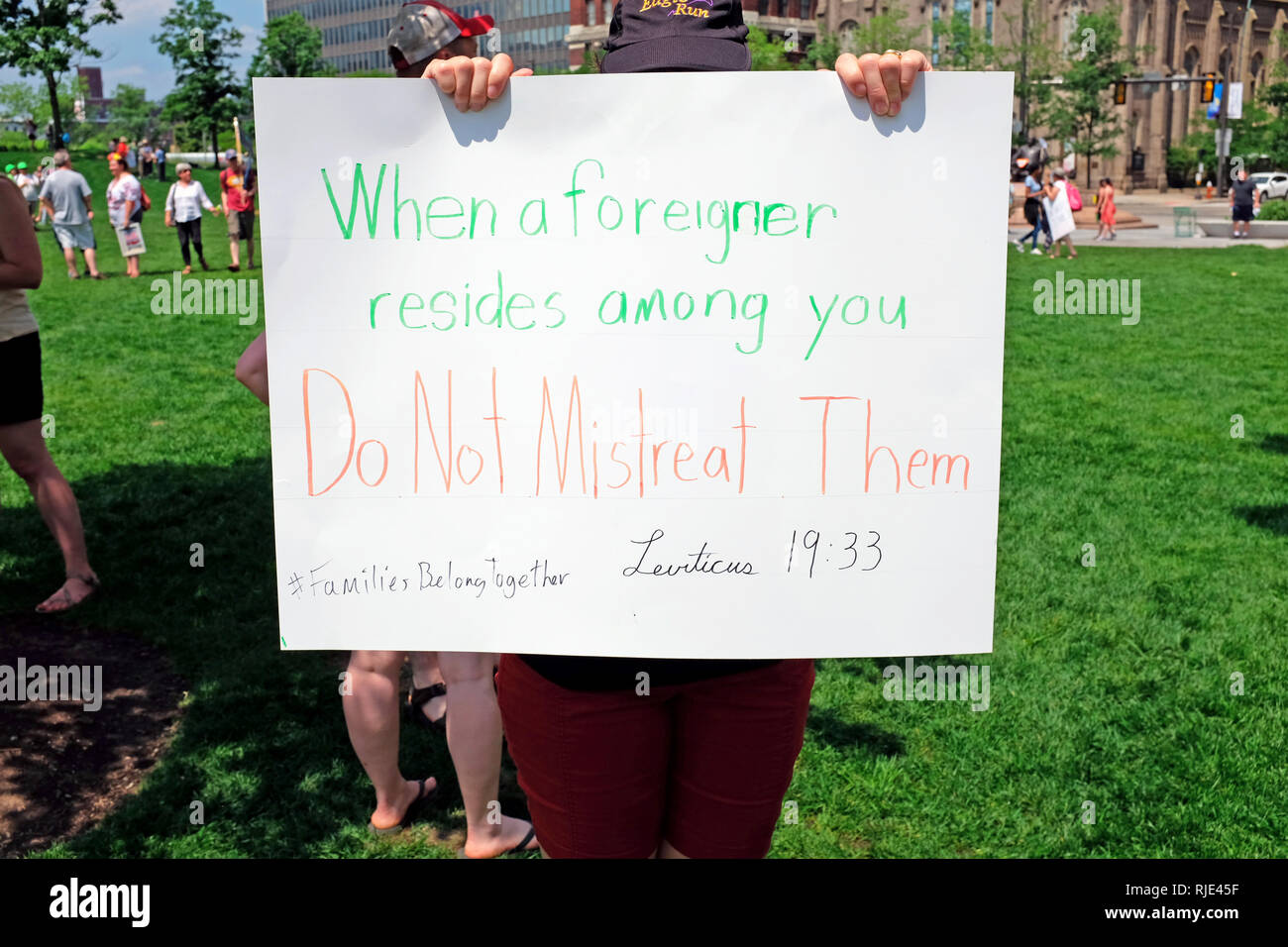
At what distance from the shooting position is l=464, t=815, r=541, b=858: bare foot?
3715mm

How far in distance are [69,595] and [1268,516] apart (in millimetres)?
6486

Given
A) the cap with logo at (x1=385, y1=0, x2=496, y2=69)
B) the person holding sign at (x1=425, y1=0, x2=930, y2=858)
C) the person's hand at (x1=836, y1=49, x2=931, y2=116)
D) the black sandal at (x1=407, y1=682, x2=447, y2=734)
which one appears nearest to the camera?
the person's hand at (x1=836, y1=49, x2=931, y2=116)

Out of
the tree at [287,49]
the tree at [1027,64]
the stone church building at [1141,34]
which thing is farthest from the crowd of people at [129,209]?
the tree at [287,49]

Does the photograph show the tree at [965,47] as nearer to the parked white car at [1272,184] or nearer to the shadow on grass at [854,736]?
the parked white car at [1272,184]

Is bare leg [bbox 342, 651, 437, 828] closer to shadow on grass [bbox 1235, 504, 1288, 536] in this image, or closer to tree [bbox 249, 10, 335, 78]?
shadow on grass [bbox 1235, 504, 1288, 536]

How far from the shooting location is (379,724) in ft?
11.7

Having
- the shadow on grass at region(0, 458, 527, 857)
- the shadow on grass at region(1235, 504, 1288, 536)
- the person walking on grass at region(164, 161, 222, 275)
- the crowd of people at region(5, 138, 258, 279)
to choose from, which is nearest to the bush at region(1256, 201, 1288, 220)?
the crowd of people at region(5, 138, 258, 279)

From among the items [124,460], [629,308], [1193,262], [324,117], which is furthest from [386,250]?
[1193,262]

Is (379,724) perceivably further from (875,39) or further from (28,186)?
(875,39)

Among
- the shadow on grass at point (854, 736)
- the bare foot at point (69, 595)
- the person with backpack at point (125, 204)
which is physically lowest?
the shadow on grass at point (854, 736)

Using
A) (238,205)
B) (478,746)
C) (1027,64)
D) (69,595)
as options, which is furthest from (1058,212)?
(1027,64)

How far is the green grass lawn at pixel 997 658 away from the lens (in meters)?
3.94

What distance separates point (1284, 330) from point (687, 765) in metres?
13.4

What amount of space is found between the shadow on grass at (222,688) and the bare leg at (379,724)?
0.13 meters
